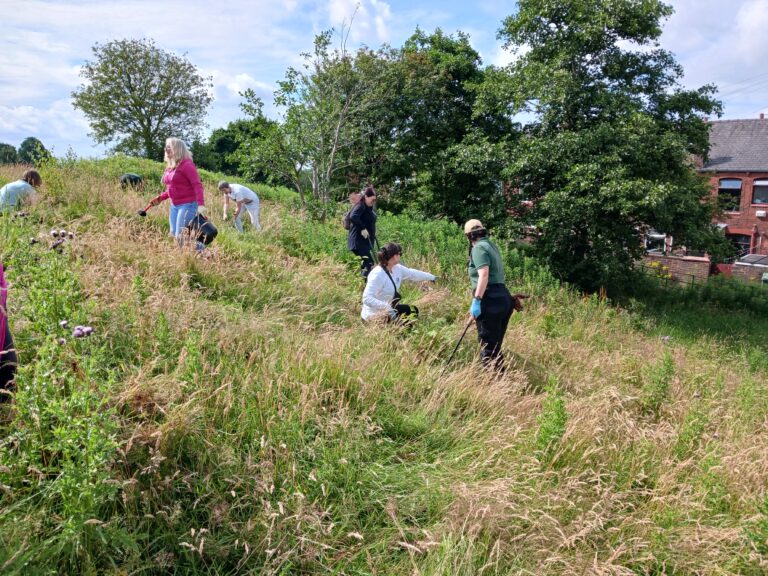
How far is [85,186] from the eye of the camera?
26.0 feet

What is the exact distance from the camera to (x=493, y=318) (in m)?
5.33

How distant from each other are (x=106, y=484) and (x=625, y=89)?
1589 cm

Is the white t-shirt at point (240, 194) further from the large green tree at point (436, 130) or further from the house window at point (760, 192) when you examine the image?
the house window at point (760, 192)

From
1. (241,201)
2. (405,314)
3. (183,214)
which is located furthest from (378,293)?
(241,201)

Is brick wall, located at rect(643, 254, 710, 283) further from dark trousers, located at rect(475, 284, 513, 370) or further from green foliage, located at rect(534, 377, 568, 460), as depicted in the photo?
green foliage, located at rect(534, 377, 568, 460)

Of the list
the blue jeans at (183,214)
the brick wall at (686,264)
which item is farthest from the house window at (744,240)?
the blue jeans at (183,214)

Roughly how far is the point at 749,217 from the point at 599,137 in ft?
98.8

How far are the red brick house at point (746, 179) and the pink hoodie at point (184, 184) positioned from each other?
3768 centimetres

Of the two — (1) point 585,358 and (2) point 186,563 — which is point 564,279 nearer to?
(1) point 585,358

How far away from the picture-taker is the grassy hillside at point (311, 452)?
2420 mm

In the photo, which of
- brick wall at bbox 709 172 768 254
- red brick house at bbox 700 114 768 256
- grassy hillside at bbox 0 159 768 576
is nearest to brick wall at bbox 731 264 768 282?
red brick house at bbox 700 114 768 256

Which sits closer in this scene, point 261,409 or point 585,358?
point 261,409

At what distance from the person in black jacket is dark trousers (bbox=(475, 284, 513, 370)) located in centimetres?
265

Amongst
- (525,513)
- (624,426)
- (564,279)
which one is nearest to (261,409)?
(525,513)
